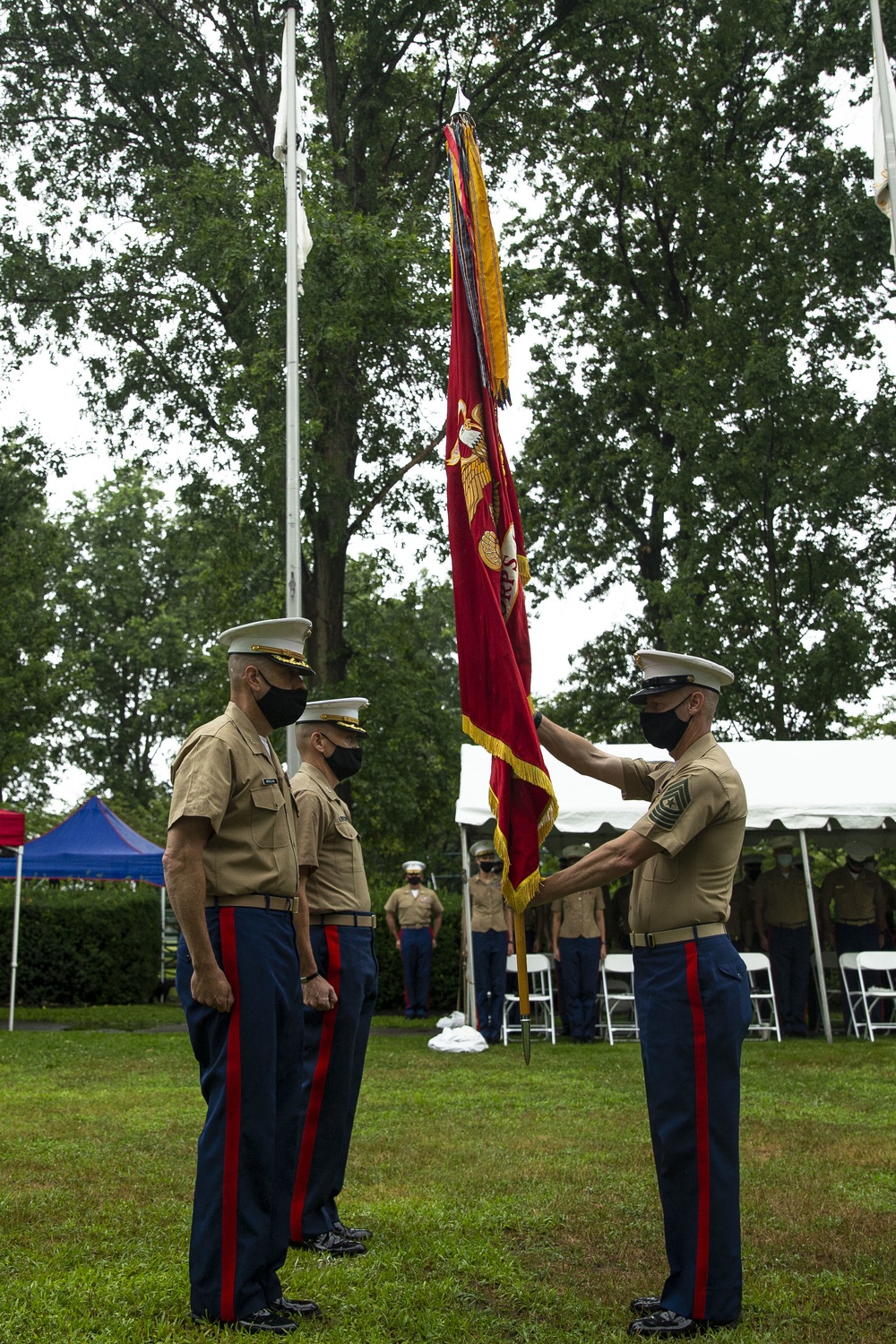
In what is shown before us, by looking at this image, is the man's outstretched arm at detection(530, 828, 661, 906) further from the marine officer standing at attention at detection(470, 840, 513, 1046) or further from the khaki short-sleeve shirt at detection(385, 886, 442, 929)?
the khaki short-sleeve shirt at detection(385, 886, 442, 929)

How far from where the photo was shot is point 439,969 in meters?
19.0

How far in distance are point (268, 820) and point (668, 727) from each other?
1500 millimetres

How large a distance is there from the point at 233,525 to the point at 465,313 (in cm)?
1848

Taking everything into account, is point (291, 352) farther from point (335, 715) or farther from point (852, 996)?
point (335, 715)

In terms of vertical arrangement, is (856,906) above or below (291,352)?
below

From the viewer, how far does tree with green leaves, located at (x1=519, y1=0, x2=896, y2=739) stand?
74.4ft

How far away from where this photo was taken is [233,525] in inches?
922

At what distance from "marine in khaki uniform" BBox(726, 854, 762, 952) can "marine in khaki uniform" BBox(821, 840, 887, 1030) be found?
86 centimetres

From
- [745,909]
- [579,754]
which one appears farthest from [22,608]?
[579,754]

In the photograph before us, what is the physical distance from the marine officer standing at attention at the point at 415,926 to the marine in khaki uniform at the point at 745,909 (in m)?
3.65

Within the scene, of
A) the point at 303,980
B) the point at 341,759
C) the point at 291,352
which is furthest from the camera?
the point at 291,352

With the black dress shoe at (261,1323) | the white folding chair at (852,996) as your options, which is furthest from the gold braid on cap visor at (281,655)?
the white folding chair at (852,996)

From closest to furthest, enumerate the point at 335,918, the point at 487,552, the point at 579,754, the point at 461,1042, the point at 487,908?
the point at 579,754, the point at 487,552, the point at 335,918, the point at 461,1042, the point at 487,908

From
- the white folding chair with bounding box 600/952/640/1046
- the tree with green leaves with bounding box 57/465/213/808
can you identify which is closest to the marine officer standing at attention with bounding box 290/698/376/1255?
the white folding chair with bounding box 600/952/640/1046
